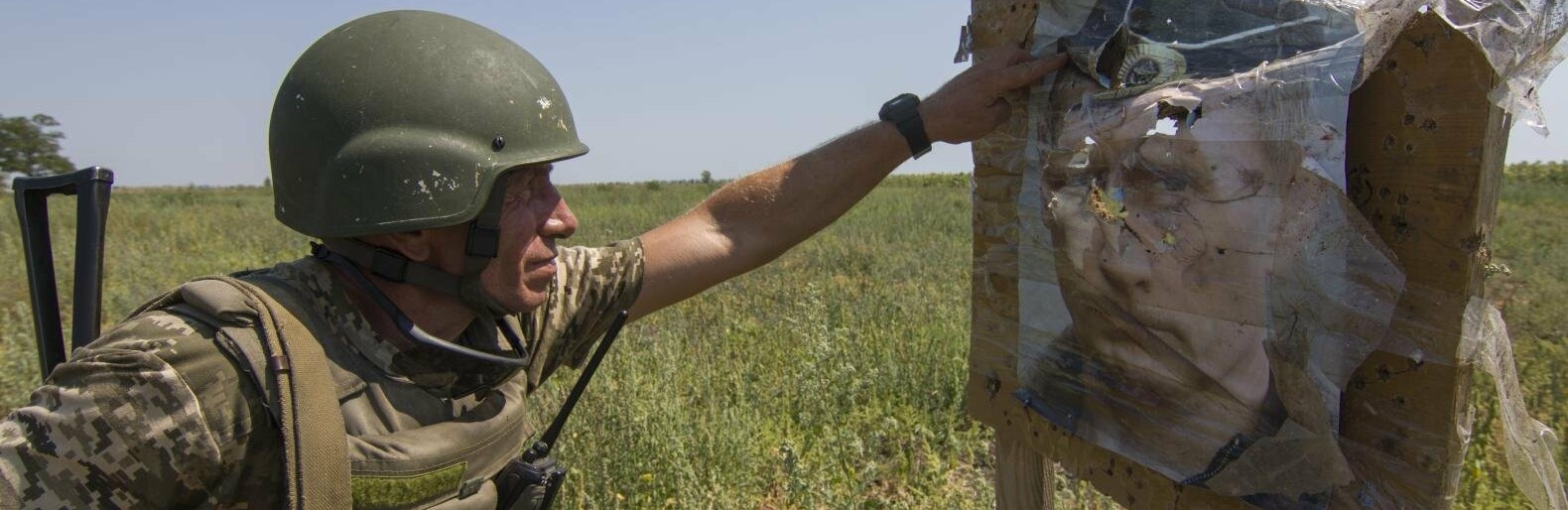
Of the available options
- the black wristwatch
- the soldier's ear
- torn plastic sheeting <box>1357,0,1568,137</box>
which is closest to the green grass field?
the black wristwatch

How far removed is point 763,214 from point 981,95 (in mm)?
663

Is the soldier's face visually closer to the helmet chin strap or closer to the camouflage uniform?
the helmet chin strap

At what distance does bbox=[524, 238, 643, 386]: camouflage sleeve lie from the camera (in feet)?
7.25

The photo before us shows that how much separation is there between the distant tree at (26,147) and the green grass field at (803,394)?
1498cm

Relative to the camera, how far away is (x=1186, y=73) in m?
1.60

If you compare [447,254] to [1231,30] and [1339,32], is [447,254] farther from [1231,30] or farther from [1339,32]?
[1339,32]

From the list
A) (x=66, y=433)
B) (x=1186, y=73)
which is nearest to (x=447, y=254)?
(x=66, y=433)

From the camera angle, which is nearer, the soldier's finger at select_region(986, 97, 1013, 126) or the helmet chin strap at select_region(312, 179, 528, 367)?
the helmet chin strap at select_region(312, 179, 528, 367)

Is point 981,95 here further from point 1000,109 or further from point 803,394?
point 803,394

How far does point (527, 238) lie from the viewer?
74.4 inches

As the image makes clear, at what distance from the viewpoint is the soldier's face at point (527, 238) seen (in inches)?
73.6

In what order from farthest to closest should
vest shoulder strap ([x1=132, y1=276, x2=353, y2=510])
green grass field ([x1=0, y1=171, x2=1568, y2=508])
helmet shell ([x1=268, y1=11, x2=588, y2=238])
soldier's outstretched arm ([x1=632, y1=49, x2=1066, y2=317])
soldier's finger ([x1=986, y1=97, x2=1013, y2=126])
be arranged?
green grass field ([x1=0, y1=171, x2=1568, y2=508]) < soldier's outstretched arm ([x1=632, y1=49, x2=1066, y2=317]) < soldier's finger ([x1=986, y1=97, x2=1013, y2=126]) < helmet shell ([x1=268, y1=11, x2=588, y2=238]) < vest shoulder strap ([x1=132, y1=276, x2=353, y2=510])

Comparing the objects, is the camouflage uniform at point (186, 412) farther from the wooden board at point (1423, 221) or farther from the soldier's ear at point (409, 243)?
the wooden board at point (1423, 221)

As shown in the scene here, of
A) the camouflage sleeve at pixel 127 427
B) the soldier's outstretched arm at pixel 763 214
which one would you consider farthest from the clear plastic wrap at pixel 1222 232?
the camouflage sleeve at pixel 127 427
